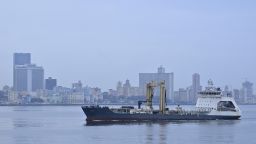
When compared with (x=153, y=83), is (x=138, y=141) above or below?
below

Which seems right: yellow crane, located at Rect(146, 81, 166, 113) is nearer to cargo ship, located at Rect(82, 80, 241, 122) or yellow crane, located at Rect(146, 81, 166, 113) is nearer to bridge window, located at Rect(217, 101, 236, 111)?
cargo ship, located at Rect(82, 80, 241, 122)

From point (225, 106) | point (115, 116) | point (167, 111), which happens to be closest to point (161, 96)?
point (167, 111)

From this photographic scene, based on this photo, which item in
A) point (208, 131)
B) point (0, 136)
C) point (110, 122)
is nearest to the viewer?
point (0, 136)

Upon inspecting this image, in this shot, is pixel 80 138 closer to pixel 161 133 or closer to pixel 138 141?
pixel 138 141

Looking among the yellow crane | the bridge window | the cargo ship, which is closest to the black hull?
the cargo ship

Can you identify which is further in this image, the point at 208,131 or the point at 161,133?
the point at 208,131

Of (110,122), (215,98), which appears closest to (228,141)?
(110,122)

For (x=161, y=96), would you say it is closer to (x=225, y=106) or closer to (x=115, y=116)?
(x=115, y=116)

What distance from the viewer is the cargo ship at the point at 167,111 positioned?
3703 inches

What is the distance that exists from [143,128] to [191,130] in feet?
20.2

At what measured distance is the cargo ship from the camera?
94062 millimetres

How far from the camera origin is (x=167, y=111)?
3888 inches

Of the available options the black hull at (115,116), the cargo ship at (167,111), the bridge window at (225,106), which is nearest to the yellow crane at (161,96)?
the cargo ship at (167,111)

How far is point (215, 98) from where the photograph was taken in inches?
4038
